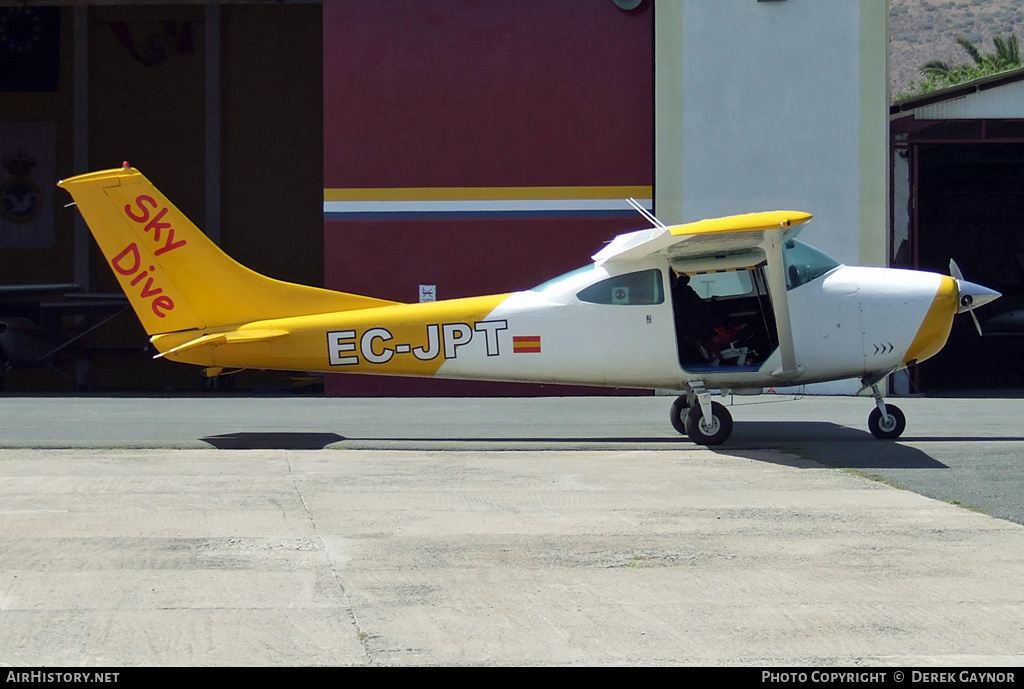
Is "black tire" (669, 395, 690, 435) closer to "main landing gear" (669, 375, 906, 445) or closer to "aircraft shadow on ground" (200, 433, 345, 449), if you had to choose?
"main landing gear" (669, 375, 906, 445)

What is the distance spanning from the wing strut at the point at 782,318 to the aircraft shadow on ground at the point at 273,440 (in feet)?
15.7

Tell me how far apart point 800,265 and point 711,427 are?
73.3 inches

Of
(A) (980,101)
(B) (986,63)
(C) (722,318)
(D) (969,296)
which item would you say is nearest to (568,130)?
(A) (980,101)

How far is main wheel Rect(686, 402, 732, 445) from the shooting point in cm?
1177

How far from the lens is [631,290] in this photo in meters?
11.9

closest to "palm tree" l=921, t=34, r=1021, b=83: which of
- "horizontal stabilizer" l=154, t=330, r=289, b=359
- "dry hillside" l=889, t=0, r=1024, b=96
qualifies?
"horizontal stabilizer" l=154, t=330, r=289, b=359

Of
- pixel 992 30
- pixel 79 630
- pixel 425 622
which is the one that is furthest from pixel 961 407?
pixel 992 30

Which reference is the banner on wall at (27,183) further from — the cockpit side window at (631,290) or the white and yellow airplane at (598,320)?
the cockpit side window at (631,290)

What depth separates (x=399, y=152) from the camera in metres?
19.8

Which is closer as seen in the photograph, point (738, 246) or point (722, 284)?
point (738, 246)

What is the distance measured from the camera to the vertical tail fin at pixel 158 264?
11.9 meters

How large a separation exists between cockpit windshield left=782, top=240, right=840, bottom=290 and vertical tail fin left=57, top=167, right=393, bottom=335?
4.25m

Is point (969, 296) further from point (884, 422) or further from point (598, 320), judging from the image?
point (598, 320)

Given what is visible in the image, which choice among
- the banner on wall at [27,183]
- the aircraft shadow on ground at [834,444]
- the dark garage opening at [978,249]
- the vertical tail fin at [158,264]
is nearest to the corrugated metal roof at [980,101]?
the dark garage opening at [978,249]
